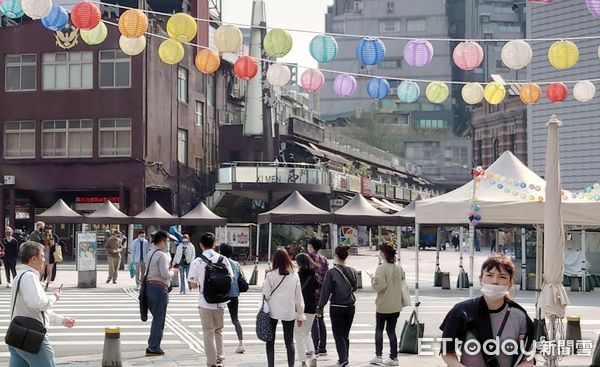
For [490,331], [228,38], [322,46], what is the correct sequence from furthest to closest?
[322,46] < [228,38] < [490,331]

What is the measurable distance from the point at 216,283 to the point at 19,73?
39.9m

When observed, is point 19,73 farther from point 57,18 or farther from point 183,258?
point 57,18

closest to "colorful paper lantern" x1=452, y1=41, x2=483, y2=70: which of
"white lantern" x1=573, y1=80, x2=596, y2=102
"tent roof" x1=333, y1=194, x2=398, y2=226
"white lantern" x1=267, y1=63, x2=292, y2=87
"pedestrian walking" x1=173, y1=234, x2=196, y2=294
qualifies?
"white lantern" x1=573, y1=80, x2=596, y2=102

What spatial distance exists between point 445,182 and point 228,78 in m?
47.6

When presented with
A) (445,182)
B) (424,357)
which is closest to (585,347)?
(424,357)

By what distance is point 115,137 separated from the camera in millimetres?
47938

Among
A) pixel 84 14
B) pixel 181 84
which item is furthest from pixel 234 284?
pixel 181 84

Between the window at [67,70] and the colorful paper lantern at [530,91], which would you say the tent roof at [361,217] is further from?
the window at [67,70]

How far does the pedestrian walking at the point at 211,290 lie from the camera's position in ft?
39.4

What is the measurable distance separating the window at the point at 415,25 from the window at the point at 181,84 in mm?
72823

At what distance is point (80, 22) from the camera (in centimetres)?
1770

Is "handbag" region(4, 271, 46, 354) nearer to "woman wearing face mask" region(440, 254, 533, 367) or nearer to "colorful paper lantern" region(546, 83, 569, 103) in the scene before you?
"woman wearing face mask" region(440, 254, 533, 367)

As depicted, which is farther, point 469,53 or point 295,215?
point 295,215

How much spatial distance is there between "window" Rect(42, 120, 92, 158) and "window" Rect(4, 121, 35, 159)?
2.77ft
